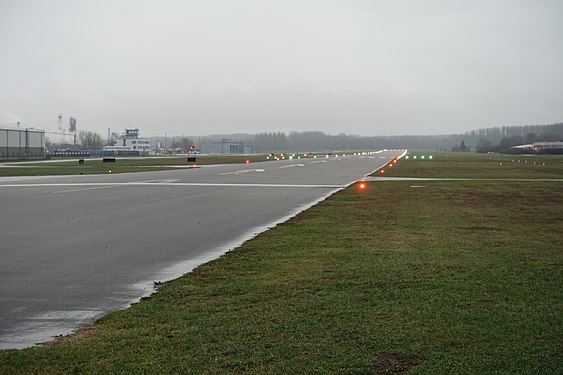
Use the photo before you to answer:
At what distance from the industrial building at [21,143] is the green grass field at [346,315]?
93.8 metres

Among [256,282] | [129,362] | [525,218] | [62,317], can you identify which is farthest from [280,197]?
[129,362]

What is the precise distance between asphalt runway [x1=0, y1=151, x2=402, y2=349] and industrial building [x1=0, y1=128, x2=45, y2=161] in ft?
262

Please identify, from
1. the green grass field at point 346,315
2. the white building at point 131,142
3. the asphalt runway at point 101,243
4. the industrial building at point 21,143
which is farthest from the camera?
the white building at point 131,142

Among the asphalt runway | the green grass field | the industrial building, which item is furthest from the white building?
the green grass field

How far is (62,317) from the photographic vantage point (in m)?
7.62

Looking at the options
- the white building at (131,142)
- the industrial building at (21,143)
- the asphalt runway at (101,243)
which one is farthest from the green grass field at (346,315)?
the white building at (131,142)

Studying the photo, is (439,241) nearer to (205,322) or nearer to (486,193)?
(205,322)

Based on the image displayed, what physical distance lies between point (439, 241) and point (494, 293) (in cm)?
492

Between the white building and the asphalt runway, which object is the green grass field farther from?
the white building

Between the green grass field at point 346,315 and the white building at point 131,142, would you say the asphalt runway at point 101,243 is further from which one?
the white building at point 131,142

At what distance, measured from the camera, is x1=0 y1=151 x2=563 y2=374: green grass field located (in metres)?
5.82

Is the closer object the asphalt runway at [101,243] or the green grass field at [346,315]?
the green grass field at [346,315]

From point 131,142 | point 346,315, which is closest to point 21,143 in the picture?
point 131,142

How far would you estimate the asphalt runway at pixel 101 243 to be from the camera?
8060mm
